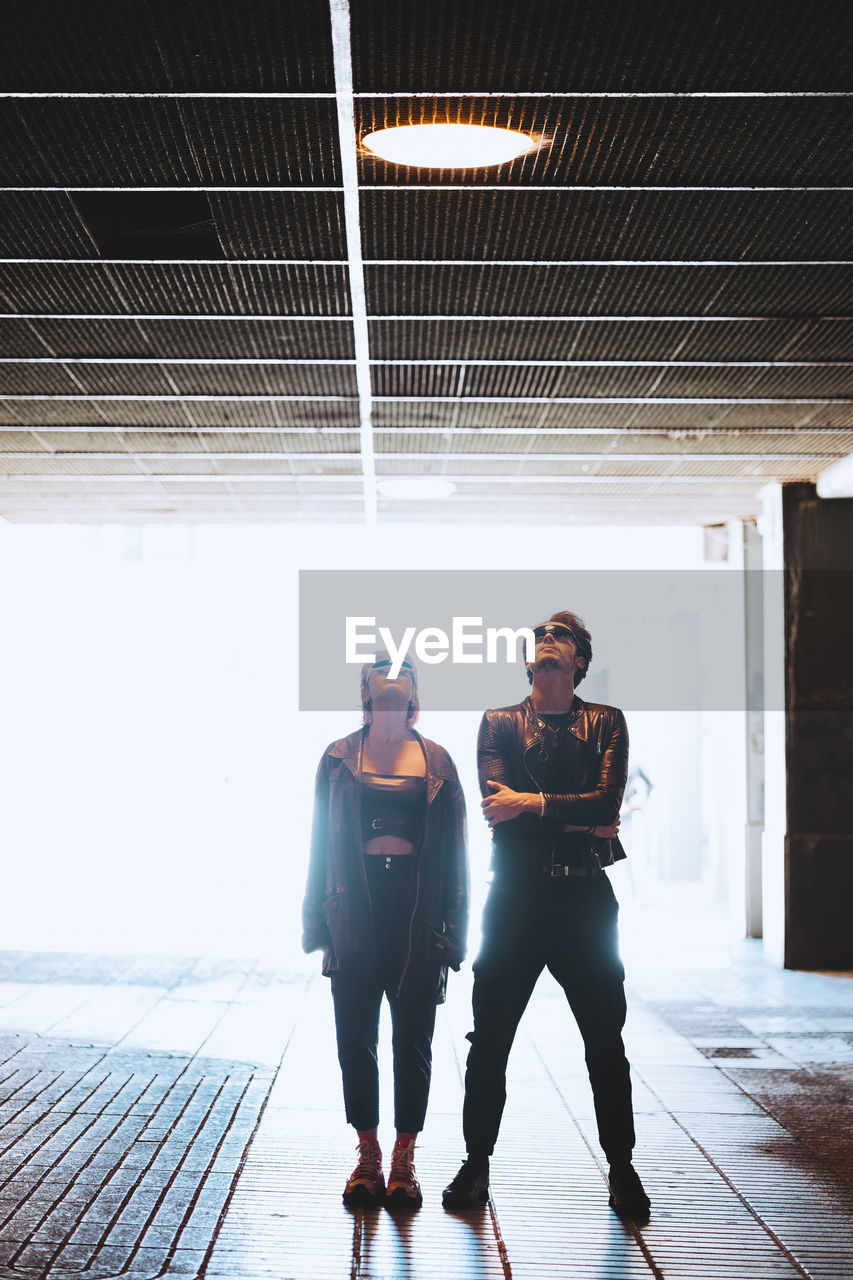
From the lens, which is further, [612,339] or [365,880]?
[612,339]

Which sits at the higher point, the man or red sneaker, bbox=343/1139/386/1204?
the man

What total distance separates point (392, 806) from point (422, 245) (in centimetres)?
247

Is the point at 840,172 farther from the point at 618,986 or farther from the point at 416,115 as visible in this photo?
the point at 618,986

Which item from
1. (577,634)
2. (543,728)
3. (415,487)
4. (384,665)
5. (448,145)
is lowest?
(543,728)

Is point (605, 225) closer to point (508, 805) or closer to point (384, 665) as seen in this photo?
point (384, 665)

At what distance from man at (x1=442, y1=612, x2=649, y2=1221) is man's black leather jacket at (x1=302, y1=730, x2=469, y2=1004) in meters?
0.17

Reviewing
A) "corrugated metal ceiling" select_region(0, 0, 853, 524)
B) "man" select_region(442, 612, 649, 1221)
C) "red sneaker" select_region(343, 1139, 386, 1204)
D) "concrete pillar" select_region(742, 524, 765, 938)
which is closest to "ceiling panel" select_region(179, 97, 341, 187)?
"corrugated metal ceiling" select_region(0, 0, 853, 524)

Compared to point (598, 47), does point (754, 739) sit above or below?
below

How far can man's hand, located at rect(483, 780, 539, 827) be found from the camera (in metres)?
4.57

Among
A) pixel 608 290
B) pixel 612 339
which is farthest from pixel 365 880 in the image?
pixel 612 339

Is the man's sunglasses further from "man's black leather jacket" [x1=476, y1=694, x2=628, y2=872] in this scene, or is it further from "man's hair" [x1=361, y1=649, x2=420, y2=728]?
"man's hair" [x1=361, y1=649, x2=420, y2=728]

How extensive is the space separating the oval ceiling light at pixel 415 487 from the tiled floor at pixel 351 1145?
3929 mm

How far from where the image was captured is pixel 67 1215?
4531 mm

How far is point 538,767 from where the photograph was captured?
4.75 meters
